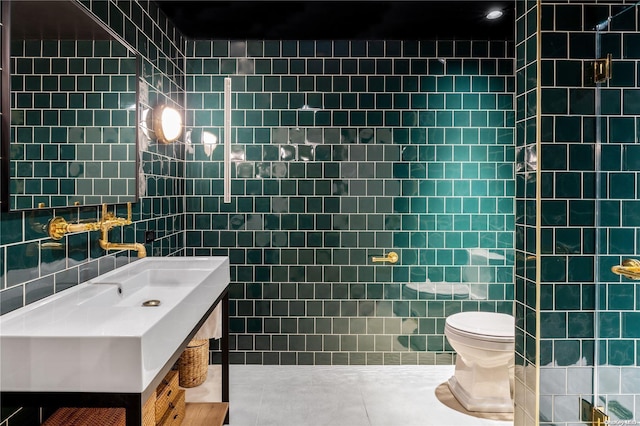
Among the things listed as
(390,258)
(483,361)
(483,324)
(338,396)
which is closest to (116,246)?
(338,396)

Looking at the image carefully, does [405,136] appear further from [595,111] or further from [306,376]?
[306,376]

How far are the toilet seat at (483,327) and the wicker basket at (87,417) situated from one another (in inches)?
76.5

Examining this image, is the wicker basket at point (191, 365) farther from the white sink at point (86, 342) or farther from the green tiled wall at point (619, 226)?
the green tiled wall at point (619, 226)

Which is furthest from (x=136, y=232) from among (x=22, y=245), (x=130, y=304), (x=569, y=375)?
(x=569, y=375)

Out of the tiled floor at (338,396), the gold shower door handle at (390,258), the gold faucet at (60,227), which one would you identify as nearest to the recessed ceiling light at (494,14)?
the gold shower door handle at (390,258)

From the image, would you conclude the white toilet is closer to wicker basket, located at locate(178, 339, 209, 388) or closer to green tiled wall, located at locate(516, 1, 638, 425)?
green tiled wall, located at locate(516, 1, 638, 425)

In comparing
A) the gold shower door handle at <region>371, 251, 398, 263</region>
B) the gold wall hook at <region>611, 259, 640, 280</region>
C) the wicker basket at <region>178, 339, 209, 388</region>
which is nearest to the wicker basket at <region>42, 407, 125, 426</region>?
the wicker basket at <region>178, 339, 209, 388</region>

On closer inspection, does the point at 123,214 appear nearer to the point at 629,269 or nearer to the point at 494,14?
the point at 629,269

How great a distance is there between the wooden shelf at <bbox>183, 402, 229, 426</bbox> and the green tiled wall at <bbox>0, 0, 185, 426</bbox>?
2.90 ft

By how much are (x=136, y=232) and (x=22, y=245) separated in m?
1.00

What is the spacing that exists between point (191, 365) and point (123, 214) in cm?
124

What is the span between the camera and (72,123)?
2008mm

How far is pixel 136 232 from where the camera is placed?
2672mm

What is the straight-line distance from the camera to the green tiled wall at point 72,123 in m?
1.67
